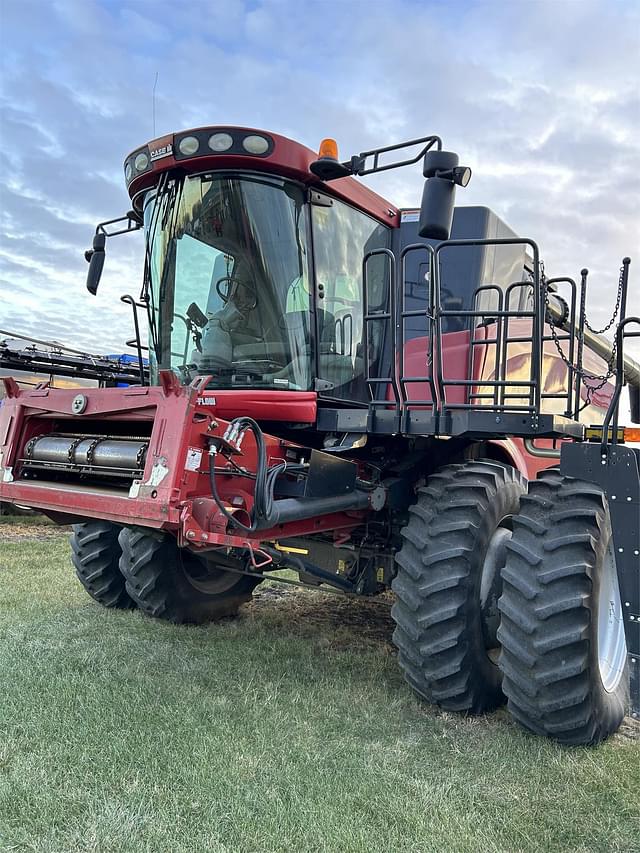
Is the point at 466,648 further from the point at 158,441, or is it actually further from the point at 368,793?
the point at 158,441

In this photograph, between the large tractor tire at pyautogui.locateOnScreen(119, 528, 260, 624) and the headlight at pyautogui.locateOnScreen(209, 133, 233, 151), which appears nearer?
the headlight at pyautogui.locateOnScreen(209, 133, 233, 151)

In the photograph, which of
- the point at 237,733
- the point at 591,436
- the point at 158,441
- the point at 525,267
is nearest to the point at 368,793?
the point at 237,733

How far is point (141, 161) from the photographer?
13.0 ft

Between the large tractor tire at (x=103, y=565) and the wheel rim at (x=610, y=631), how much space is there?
134 inches

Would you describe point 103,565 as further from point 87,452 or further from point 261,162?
point 261,162

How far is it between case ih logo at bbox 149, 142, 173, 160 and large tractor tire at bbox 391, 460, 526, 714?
237 centimetres

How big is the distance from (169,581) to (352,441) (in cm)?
190

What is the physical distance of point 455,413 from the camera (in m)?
3.64

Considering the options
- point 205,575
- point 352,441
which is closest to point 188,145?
point 352,441

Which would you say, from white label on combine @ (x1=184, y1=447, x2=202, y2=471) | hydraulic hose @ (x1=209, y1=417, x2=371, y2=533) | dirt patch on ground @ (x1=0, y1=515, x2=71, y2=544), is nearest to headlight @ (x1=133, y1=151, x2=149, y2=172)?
hydraulic hose @ (x1=209, y1=417, x2=371, y2=533)

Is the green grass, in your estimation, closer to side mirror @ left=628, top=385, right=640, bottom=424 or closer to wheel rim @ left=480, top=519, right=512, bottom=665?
wheel rim @ left=480, top=519, right=512, bottom=665

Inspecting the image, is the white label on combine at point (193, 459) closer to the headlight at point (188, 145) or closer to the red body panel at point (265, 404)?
the red body panel at point (265, 404)

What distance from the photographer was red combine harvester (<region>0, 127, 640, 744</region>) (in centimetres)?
317

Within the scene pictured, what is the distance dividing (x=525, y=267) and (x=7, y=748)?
4634mm
